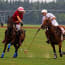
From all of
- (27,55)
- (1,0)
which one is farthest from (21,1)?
(27,55)

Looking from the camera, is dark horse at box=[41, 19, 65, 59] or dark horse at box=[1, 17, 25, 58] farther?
dark horse at box=[41, 19, 65, 59]

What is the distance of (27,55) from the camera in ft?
57.6

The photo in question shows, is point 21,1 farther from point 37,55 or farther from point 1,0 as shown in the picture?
point 37,55

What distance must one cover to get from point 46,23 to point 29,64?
2979 mm

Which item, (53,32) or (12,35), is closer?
(12,35)

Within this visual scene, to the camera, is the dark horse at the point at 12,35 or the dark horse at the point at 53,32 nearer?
the dark horse at the point at 12,35

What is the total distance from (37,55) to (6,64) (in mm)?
2411

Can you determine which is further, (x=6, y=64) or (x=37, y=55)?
(x=37, y=55)

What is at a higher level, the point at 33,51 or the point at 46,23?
the point at 46,23

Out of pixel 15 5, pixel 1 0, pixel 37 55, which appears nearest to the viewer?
Answer: pixel 37 55

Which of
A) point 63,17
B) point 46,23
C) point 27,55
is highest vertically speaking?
point 46,23

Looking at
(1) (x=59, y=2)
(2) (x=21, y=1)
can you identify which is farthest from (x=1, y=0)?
(1) (x=59, y=2)

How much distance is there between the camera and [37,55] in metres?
16.1

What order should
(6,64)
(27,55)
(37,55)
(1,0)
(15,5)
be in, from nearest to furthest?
(6,64) < (37,55) < (27,55) < (15,5) < (1,0)
